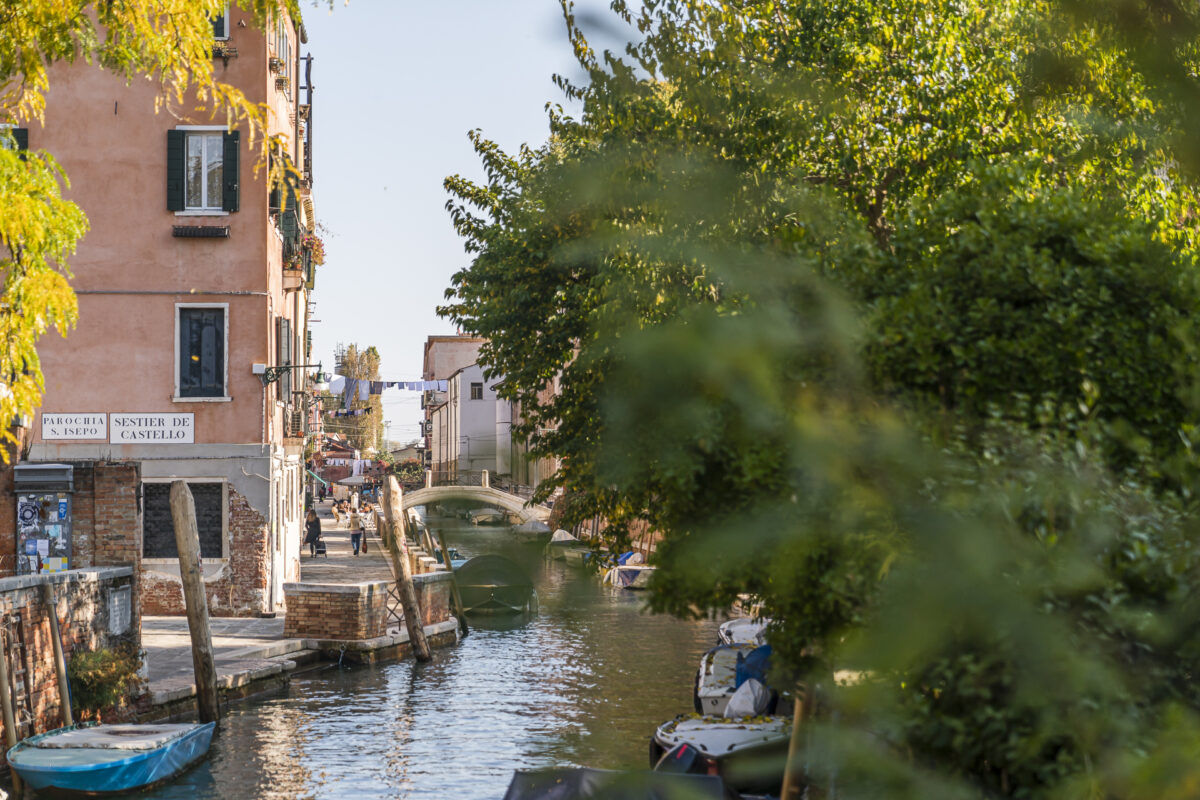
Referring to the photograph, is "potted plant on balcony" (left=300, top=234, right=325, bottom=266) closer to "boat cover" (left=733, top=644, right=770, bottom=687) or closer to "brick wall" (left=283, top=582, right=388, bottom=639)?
"brick wall" (left=283, top=582, right=388, bottom=639)

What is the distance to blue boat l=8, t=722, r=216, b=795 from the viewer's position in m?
11.8

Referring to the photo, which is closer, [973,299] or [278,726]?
[973,299]

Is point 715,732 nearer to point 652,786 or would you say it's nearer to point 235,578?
point 652,786

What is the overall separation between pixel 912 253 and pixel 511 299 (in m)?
11.4

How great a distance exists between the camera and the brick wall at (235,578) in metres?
21.3

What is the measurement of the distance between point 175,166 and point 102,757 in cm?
1197

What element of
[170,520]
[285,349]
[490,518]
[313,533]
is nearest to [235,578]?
[170,520]

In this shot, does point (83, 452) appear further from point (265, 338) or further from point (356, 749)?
point (356, 749)

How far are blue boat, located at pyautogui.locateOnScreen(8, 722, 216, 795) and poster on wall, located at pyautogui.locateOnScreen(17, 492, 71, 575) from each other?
5.19 meters

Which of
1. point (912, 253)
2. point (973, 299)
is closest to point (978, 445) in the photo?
point (973, 299)

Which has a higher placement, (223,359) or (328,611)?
(223,359)

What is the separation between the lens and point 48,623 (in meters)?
13.4

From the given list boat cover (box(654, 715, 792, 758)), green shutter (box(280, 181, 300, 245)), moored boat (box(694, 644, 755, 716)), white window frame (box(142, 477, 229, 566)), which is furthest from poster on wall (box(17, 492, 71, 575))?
boat cover (box(654, 715, 792, 758))

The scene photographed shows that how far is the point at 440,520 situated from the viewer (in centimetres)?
176
